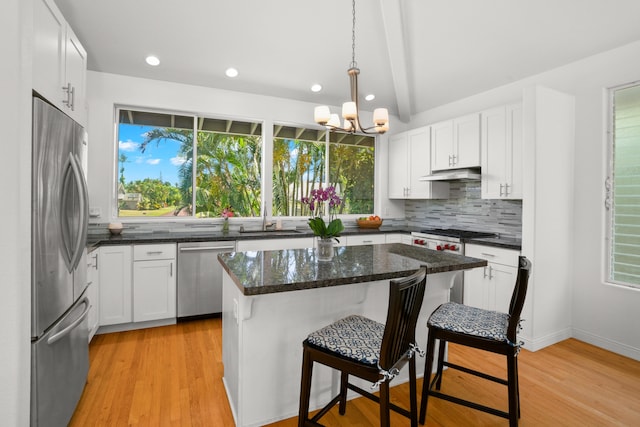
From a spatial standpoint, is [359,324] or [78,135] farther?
[78,135]

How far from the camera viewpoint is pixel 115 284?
3250 millimetres

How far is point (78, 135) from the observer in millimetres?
1985

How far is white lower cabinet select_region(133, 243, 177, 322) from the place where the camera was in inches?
131

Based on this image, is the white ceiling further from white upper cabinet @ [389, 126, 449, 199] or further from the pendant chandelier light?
the pendant chandelier light

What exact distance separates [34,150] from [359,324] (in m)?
1.76

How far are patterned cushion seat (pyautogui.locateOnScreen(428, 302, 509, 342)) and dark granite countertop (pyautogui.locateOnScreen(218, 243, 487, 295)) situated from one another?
0.26 m

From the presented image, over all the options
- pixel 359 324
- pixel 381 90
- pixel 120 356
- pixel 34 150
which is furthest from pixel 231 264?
pixel 381 90

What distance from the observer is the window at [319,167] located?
15.4 feet

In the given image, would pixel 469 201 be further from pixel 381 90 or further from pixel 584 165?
pixel 381 90

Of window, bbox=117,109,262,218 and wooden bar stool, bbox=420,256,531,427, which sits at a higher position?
window, bbox=117,109,262,218

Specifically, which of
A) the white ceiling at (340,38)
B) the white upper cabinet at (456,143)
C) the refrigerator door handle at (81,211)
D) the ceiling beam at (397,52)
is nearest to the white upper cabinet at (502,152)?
the white upper cabinet at (456,143)

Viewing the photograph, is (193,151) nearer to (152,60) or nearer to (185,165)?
(185,165)

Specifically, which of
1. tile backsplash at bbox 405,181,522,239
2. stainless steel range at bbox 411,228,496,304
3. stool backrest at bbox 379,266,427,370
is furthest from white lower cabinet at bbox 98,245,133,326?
tile backsplash at bbox 405,181,522,239

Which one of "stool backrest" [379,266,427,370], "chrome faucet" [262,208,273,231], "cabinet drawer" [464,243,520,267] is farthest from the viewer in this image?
"chrome faucet" [262,208,273,231]
